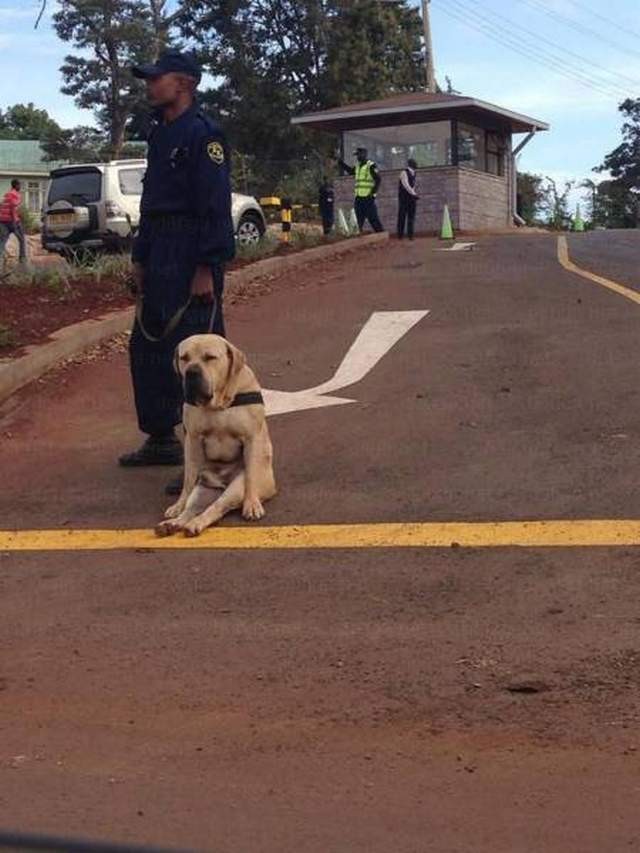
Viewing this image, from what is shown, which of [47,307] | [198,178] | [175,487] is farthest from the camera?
[47,307]

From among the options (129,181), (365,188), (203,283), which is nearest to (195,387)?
(203,283)

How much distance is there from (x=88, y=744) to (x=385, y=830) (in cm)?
104

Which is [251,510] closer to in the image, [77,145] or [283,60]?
[283,60]

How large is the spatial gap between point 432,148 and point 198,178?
25.4 meters

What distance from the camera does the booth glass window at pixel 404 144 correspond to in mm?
30609

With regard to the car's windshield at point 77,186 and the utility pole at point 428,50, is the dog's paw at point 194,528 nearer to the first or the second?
the car's windshield at point 77,186

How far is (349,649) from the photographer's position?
13.9ft

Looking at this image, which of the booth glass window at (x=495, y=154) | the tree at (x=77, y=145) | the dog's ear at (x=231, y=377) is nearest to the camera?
the dog's ear at (x=231, y=377)

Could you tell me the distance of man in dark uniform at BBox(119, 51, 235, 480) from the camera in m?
6.29

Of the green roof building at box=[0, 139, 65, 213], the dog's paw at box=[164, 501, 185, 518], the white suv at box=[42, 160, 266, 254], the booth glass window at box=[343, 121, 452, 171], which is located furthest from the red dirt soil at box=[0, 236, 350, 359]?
the green roof building at box=[0, 139, 65, 213]

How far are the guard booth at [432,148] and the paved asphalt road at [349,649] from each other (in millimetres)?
22212

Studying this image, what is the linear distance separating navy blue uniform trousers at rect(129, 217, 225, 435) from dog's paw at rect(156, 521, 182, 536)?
1.22m

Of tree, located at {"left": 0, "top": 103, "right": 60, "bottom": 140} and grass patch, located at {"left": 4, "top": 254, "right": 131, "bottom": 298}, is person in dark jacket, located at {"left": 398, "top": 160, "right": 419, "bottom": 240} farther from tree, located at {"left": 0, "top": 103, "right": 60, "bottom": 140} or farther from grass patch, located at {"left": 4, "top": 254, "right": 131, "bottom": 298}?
tree, located at {"left": 0, "top": 103, "right": 60, "bottom": 140}

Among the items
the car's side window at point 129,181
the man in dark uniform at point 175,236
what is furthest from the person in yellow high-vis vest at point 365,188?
the man in dark uniform at point 175,236
